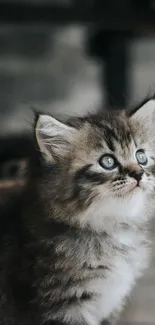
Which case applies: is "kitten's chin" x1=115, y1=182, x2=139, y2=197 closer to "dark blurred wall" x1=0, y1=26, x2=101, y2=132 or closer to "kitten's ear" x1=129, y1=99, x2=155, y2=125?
"kitten's ear" x1=129, y1=99, x2=155, y2=125

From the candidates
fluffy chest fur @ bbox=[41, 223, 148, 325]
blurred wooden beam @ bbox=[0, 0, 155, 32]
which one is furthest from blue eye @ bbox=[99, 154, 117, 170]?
blurred wooden beam @ bbox=[0, 0, 155, 32]

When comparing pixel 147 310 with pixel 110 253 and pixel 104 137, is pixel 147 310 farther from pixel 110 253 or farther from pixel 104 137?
pixel 104 137

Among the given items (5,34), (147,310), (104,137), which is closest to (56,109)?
(5,34)

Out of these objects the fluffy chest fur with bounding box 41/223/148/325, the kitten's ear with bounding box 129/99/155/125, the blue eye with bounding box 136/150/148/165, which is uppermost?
the kitten's ear with bounding box 129/99/155/125

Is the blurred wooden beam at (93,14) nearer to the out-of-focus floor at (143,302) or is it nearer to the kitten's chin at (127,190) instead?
the out-of-focus floor at (143,302)

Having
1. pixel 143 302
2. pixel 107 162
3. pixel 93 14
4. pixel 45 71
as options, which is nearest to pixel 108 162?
pixel 107 162

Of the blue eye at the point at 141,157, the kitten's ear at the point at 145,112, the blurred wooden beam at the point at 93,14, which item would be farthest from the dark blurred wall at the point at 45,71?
the blue eye at the point at 141,157

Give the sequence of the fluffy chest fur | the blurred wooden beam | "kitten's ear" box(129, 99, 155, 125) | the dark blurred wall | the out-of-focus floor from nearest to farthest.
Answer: the fluffy chest fur < "kitten's ear" box(129, 99, 155, 125) < the out-of-focus floor < the blurred wooden beam < the dark blurred wall
